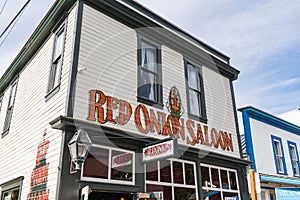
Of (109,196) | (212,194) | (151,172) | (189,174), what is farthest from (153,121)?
(212,194)

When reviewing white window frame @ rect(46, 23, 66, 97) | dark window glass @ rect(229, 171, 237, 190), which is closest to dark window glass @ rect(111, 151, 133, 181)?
white window frame @ rect(46, 23, 66, 97)

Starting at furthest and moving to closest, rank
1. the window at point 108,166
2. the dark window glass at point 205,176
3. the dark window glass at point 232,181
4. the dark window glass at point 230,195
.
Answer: the dark window glass at point 232,181 < the dark window glass at point 230,195 < the dark window glass at point 205,176 < the window at point 108,166

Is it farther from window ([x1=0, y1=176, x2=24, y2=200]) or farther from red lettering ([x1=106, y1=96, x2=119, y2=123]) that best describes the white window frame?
window ([x1=0, y1=176, x2=24, y2=200])

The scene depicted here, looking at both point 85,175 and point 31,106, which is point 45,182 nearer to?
point 85,175

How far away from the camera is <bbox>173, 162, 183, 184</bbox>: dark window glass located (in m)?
7.42

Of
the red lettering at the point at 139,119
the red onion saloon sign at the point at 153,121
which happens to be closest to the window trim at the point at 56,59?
the red onion saloon sign at the point at 153,121

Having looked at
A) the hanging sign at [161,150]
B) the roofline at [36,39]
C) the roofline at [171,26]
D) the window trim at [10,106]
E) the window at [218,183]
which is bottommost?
the window at [218,183]

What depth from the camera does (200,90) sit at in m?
9.49

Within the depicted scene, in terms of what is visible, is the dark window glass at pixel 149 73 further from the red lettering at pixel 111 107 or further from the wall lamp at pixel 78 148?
the wall lamp at pixel 78 148

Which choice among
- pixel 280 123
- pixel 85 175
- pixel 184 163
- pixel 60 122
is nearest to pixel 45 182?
pixel 85 175

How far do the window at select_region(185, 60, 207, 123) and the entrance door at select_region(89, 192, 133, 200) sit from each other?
3.37m

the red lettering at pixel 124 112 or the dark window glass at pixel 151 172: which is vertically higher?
the red lettering at pixel 124 112

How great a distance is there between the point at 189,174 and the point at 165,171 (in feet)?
2.84

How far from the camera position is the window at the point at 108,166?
578 cm
